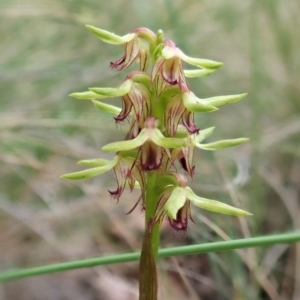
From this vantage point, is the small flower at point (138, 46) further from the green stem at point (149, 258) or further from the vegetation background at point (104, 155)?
the vegetation background at point (104, 155)

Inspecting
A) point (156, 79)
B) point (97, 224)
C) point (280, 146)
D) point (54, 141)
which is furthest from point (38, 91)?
point (156, 79)

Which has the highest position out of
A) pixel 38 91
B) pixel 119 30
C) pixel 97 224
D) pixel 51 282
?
pixel 119 30

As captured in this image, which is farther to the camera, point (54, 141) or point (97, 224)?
point (97, 224)

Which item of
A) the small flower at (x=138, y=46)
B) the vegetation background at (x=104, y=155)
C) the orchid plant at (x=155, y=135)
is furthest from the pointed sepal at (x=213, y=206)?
the vegetation background at (x=104, y=155)

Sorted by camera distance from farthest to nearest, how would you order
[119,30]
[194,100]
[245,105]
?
[245,105] < [119,30] < [194,100]

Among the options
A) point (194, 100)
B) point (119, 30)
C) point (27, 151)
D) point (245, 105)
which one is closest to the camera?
point (194, 100)

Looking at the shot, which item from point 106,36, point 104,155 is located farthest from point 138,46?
point 104,155

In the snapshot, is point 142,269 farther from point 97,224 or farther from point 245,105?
point 245,105
